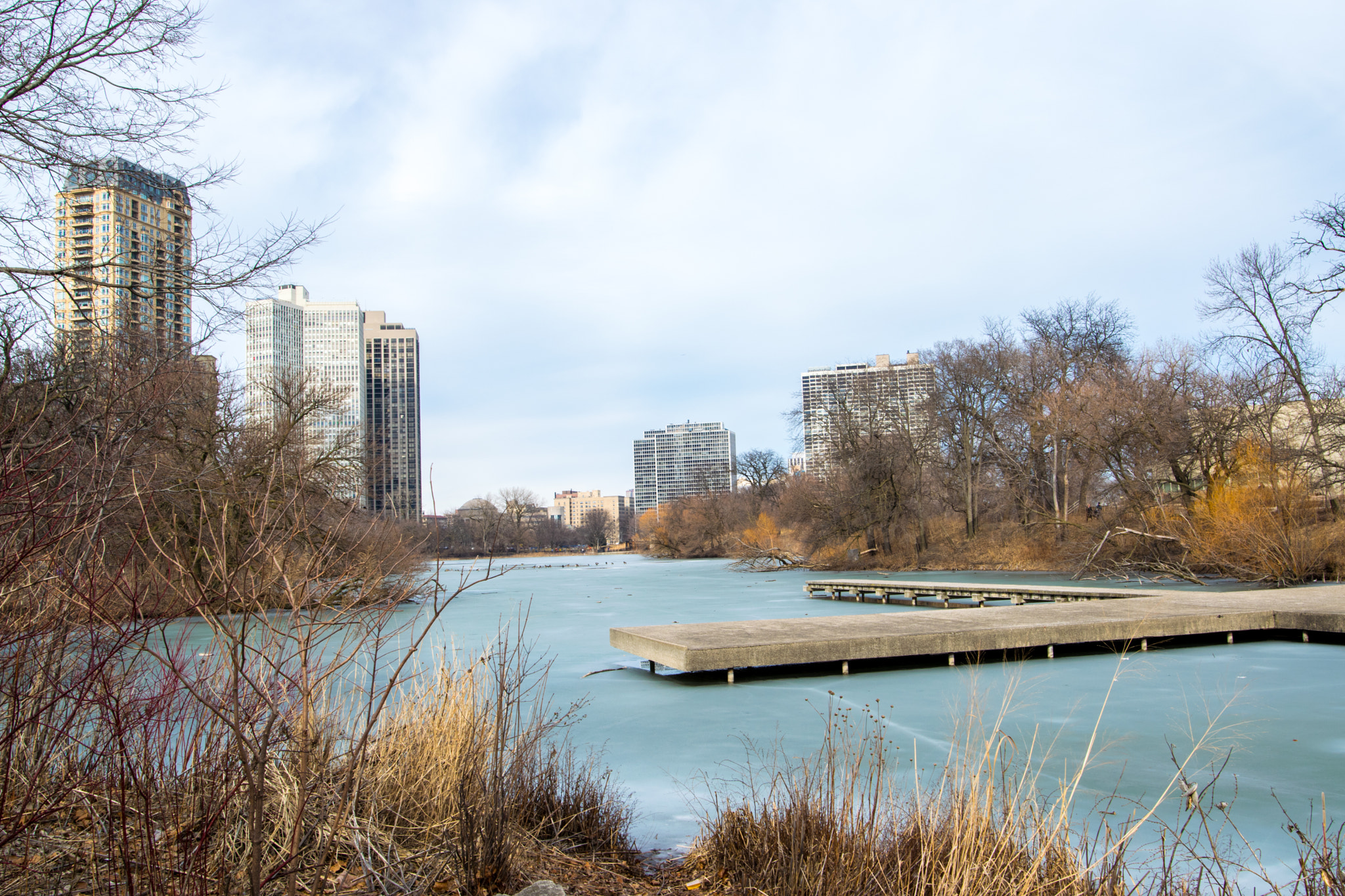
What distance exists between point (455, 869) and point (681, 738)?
11.1 ft

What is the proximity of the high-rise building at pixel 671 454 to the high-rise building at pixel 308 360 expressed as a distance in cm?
8772

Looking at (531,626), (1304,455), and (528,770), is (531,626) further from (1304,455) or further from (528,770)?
(1304,455)

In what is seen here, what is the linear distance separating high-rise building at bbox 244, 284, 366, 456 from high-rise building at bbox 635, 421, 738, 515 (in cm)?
8772

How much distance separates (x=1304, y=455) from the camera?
18250mm

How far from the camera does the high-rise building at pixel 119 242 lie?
Result: 616 cm

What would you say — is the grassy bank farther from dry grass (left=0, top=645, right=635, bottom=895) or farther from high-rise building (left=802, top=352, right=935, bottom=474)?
high-rise building (left=802, top=352, right=935, bottom=474)

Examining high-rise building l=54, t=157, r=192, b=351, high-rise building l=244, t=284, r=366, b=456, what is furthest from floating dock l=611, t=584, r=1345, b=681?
high-rise building l=54, t=157, r=192, b=351

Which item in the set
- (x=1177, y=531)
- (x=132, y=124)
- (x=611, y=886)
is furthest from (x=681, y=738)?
(x=1177, y=531)

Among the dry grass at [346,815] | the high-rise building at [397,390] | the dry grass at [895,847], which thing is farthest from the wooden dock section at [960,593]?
the high-rise building at [397,390]

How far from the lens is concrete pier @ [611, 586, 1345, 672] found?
8.31 metres

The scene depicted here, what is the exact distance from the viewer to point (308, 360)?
32.7 meters

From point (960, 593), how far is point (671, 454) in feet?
397

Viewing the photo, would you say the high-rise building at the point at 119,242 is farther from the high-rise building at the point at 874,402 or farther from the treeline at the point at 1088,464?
the high-rise building at the point at 874,402

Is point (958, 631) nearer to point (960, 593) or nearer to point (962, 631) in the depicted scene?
point (962, 631)
